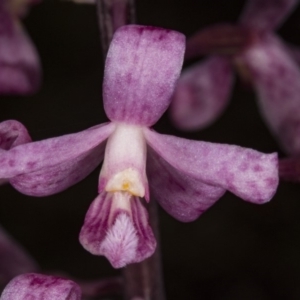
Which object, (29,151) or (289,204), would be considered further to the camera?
(289,204)

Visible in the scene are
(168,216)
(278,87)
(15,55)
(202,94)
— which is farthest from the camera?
(168,216)

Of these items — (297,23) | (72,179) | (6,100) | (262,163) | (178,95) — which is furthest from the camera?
(6,100)

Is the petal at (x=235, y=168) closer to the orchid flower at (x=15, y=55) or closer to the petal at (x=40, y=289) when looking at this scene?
the petal at (x=40, y=289)

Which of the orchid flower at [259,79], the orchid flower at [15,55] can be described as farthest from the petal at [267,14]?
the orchid flower at [15,55]

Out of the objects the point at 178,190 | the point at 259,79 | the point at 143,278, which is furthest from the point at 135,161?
the point at 259,79

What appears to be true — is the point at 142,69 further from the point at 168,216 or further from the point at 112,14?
the point at 168,216

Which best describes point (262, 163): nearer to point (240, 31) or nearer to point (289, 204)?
point (240, 31)

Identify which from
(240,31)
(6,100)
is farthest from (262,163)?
(6,100)
